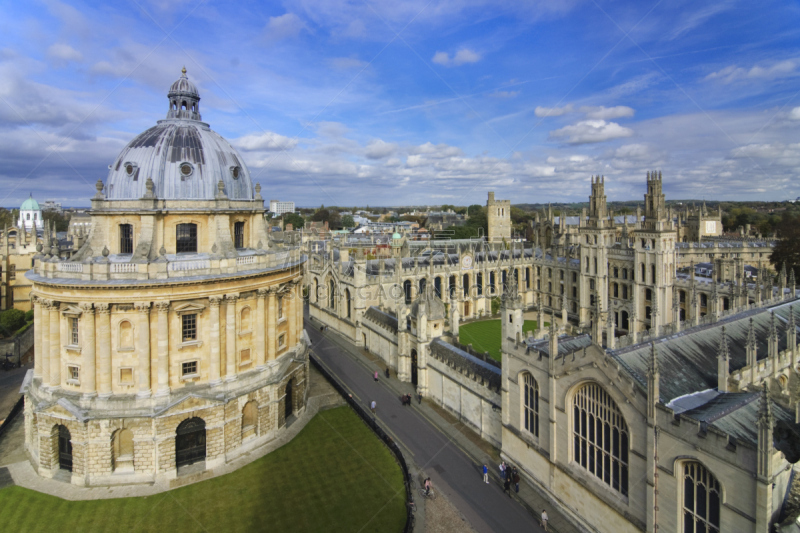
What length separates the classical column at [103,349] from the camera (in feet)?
80.4

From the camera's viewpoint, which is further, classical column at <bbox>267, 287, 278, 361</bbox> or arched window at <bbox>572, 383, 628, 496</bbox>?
classical column at <bbox>267, 287, 278, 361</bbox>

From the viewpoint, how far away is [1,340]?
48219 mm

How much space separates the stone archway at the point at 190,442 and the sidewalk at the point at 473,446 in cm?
1174

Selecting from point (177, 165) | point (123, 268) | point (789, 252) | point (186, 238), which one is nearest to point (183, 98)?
point (177, 165)

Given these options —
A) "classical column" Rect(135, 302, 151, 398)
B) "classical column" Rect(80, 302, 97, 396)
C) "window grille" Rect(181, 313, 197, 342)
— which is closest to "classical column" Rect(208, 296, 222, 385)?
"window grille" Rect(181, 313, 197, 342)

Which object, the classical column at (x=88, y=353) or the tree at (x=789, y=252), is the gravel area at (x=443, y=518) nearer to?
the classical column at (x=88, y=353)

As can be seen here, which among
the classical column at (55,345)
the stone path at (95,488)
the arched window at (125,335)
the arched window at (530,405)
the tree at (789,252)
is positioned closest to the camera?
Answer: the arched window at (530,405)

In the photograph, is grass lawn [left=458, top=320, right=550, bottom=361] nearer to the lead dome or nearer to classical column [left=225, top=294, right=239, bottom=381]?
classical column [left=225, top=294, right=239, bottom=381]

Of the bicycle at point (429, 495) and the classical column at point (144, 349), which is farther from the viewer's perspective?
the classical column at point (144, 349)

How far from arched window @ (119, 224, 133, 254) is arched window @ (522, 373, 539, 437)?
78.7 ft

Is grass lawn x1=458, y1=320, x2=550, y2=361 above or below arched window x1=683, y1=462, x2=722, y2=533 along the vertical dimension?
below

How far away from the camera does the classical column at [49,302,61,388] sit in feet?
83.3

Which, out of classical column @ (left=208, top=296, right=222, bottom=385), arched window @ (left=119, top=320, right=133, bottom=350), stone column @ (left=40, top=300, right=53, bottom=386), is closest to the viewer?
arched window @ (left=119, top=320, right=133, bottom=350)

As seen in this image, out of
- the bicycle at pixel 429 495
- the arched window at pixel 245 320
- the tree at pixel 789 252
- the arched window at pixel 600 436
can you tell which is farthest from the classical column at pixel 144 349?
the tree at pixel 789 252
